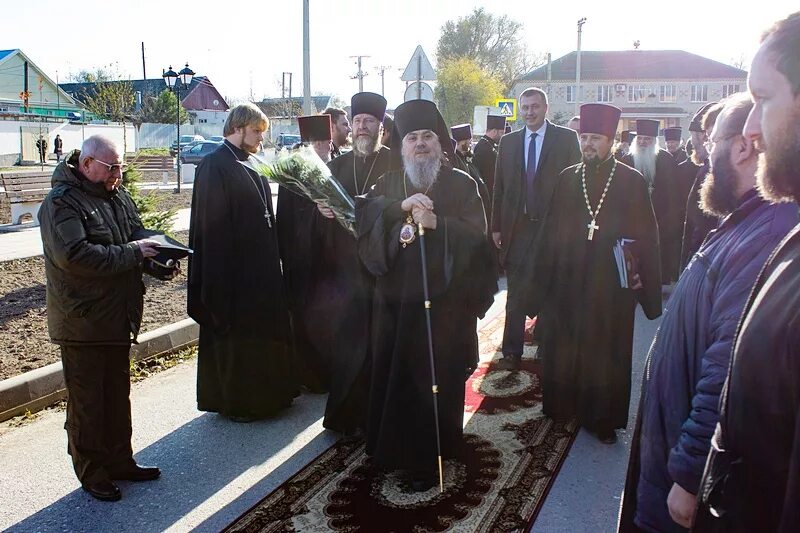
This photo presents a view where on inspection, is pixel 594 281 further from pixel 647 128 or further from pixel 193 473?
pixel 647 128

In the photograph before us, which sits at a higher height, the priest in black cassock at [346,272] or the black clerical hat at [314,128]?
the black clerical hat at [314,128]

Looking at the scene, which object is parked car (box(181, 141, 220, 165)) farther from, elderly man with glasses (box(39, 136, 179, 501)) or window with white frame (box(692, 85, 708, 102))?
window with white frame (box(692, 85, 708, 102))

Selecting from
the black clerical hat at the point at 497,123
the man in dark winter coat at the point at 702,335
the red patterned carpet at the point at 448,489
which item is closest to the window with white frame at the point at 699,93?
the black clerical hat at the point at 497,123

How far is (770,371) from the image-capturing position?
1.53 m

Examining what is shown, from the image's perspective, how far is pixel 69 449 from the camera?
4258 mm

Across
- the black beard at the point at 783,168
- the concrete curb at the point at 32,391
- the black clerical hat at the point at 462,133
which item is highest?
the black clerical hat at the point at 462,133

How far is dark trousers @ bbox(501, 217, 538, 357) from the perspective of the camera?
18.4 feet

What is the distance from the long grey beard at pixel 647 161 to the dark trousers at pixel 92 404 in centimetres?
783

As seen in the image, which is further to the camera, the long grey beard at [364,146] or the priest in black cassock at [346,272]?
the long grey beard at [364,146]

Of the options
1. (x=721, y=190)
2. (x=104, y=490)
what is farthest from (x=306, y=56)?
(x=721, y=190)

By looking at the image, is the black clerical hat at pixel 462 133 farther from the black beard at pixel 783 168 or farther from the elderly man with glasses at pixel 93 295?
the black beard at pixel 783 168

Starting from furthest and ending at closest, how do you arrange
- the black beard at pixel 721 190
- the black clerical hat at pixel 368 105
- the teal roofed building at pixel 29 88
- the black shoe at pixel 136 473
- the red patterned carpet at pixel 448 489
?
the teal roofed building at pixel 29 88
the black clerical hat at pixel 368 105
the black shoe at pixel 136 473
the red patterned carpet at pixel 448 489
the black beard at pixel 721 190

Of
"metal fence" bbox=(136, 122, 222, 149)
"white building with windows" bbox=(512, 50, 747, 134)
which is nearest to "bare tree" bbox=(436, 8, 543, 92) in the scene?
"white building with windows" bbox=(512, 50, 747, 134)

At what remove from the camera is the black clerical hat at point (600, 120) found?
215 inches
